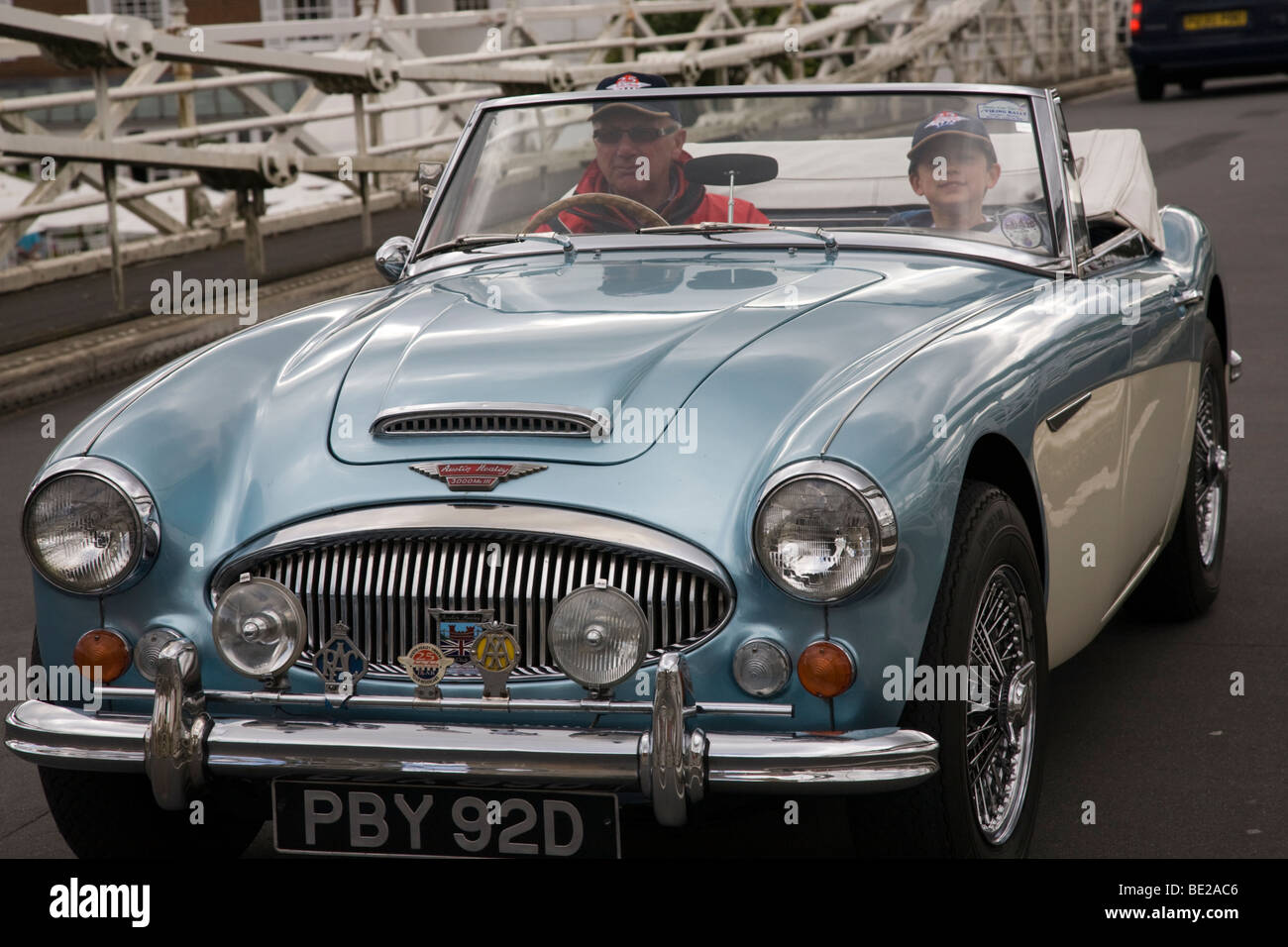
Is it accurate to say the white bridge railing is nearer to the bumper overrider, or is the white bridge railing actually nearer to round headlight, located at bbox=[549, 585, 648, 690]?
the bumper overrider

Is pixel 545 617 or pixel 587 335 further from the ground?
pixel 587 335

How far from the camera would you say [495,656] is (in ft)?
9.68

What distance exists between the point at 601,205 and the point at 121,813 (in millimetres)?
2027

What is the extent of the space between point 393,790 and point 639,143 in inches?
87.2

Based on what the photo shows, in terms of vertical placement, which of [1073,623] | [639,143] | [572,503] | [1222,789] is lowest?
[1222,789]

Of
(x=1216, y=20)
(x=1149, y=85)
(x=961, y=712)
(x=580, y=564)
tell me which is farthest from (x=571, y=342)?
(x=1149, y=85)

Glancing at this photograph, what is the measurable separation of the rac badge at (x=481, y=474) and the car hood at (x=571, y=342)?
0.09 feet

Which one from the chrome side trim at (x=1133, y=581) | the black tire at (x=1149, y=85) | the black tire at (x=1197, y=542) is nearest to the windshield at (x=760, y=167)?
the chrome side trim at (x=1133, y=581)

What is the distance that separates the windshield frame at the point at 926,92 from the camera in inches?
166

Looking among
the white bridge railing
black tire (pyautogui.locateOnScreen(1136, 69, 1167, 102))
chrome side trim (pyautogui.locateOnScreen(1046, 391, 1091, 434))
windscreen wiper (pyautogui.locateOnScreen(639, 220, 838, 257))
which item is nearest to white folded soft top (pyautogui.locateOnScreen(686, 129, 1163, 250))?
windscreen wiper (pyautogui.locateOnScreen(639, 220, 838, 257))
